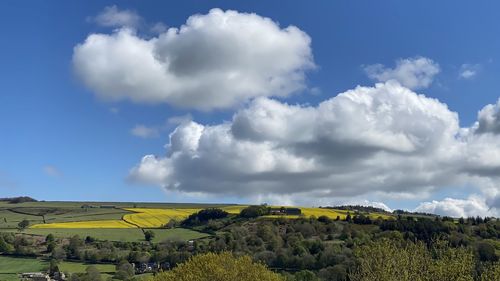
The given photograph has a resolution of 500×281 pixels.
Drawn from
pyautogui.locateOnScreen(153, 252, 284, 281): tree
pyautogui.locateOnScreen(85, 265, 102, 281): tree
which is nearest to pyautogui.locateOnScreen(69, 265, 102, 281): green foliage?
Result: pyautogui.locateOnScreen(85, 265, 102, 281): tree

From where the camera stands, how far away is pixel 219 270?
180 ft

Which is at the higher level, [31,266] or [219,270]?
[219,270]

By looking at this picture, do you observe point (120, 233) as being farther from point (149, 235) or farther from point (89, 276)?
point (89, 276)

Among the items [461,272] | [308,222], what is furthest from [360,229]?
[461,272]

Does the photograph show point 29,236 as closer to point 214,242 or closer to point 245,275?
point 214,242

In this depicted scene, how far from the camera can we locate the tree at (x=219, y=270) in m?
55.0

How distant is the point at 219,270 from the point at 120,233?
126837mm

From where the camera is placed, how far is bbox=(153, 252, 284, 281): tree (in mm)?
54969

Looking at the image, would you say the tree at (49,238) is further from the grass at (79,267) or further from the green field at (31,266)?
the grass at (79,267)

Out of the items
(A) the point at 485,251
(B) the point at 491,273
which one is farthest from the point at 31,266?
(B) the point at 491,273

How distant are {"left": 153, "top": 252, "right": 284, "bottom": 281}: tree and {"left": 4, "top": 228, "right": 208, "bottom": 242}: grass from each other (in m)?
107

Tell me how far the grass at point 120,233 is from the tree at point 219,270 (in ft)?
352

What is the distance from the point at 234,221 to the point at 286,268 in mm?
64053

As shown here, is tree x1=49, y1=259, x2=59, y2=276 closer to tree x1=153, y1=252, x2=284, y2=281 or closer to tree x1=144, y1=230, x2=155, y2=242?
tree x1=144, y1=230, x2=155, y2=242
